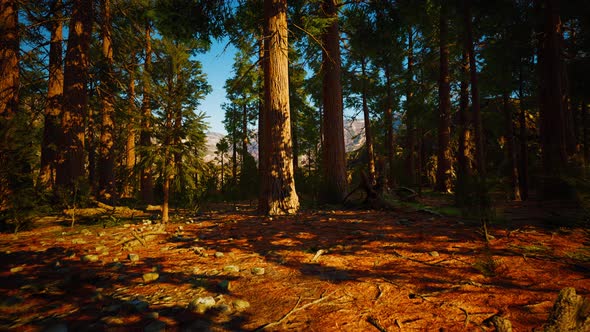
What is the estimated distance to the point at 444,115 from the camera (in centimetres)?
1058

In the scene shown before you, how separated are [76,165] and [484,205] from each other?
34.7ft

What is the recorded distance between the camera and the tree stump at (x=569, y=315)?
132 centimetres

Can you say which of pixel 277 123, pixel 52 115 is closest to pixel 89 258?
pixel 277 123

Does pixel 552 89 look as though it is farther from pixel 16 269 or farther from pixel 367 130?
pixel 16 269

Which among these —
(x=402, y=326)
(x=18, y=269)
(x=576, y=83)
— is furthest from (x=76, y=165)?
(x=576, y=83)

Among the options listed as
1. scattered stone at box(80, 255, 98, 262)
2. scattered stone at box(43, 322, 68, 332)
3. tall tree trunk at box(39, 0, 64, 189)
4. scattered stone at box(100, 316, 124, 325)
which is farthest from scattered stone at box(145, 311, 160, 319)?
tall tree trunk at box(39, 0, 64, 189)

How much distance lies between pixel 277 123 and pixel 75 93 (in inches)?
276

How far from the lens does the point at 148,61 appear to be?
13336 millimetres

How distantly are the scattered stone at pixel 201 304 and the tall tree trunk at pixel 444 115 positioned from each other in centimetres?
1176

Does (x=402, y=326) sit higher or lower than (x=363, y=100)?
lower

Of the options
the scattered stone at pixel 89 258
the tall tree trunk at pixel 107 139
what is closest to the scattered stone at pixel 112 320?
the scattered stone at pixel 89 258

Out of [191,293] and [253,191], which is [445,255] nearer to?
[191,293]

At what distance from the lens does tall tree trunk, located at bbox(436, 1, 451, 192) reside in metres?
10.2

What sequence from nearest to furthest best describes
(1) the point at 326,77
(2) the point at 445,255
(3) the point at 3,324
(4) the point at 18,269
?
1. (3) the point at 3,324
2. (2) the point at 445,255
3. (4) the point at 18,269
4. (1) the point at 326,77
